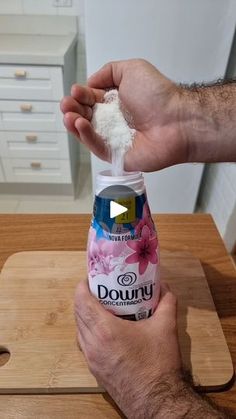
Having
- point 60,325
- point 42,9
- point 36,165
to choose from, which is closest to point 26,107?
point 36,165

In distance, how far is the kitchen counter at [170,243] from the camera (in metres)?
0.43

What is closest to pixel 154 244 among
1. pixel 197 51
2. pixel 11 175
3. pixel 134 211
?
pixel 134 211

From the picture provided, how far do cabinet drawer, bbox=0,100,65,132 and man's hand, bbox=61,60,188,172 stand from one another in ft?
3.24

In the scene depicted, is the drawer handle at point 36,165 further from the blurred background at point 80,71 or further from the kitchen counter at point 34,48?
the kitchen counter at point 34,48

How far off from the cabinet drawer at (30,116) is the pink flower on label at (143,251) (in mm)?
1249

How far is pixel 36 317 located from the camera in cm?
50

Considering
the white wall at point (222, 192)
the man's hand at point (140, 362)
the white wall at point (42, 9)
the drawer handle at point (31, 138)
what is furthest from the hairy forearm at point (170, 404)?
the white wall at point (42, 9)

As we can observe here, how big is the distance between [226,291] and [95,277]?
0.86 feet

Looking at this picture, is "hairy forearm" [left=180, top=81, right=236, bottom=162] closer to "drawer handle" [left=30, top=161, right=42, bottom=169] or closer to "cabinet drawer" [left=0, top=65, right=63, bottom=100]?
"cabinet drawer" [left=0, top=65, right=63, bottom=100]

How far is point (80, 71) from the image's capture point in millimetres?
1874

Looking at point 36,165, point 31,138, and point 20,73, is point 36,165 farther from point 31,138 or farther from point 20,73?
point 20,73

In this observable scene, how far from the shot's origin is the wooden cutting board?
0.43 meters

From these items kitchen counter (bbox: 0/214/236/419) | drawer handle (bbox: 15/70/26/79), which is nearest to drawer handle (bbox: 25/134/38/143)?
drawer handle (bbox: 15/70/26/79)

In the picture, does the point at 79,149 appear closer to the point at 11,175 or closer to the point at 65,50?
the point at 11,175
